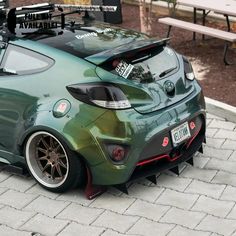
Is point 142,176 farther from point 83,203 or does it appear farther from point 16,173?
point 16,173

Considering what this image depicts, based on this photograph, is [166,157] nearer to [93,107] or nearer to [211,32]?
[93,107]

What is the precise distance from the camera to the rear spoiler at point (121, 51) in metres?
4.82

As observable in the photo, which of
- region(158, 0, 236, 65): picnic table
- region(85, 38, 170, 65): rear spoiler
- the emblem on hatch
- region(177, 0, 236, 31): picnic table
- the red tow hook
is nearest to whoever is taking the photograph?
region(85, 38, 170, 65): rear spoiler

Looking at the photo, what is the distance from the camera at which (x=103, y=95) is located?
185 inches

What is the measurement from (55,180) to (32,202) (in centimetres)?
29

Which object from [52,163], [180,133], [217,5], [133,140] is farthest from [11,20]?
[217,5]

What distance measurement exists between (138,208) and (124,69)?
3.97 ft

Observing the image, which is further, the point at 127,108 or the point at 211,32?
the point at 211,32

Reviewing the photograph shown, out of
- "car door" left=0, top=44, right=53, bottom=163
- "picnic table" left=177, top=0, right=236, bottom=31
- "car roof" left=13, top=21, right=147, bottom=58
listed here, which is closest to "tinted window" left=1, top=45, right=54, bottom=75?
"car door" left=0, top=44, right=53, bottom=163

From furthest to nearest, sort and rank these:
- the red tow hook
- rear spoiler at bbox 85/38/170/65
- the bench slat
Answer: the bench slat
the red tow hook
rear spoiler at bbox 85/38/170/65

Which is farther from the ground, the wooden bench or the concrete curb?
the wooden bench

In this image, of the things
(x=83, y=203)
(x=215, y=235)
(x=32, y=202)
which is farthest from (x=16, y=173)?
(x=215, y=235)

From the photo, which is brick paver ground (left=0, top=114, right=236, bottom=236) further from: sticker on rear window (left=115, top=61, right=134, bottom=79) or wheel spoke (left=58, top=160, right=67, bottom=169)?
sticker on rear window (left=115, top=61, right=134, bottom=79)

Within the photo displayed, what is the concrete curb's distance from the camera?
651 cm
